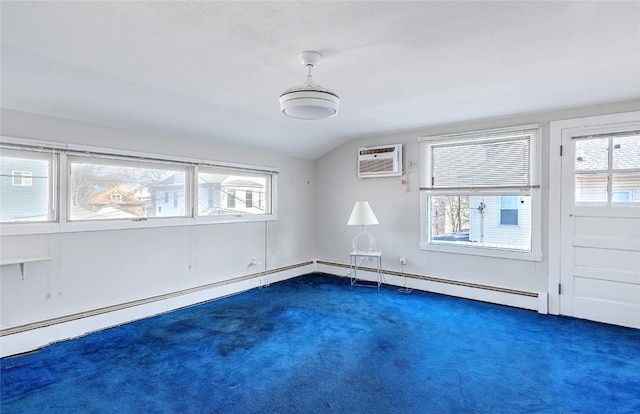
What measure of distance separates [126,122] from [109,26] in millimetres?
1711

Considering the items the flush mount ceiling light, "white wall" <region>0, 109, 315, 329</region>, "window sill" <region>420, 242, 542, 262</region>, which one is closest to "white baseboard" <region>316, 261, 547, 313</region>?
"window sill" <region>420, 242, 542, 262</region>

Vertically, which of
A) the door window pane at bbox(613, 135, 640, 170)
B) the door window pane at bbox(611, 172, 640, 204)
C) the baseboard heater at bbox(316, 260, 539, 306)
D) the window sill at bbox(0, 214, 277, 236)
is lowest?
the baseboard heater at bbox(316, 260, 539, 306)

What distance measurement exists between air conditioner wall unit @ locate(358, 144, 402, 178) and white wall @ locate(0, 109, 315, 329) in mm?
1181

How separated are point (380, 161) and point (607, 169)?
2.58m

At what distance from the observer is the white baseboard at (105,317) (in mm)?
2840

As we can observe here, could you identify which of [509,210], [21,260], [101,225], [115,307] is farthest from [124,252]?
[509,210]

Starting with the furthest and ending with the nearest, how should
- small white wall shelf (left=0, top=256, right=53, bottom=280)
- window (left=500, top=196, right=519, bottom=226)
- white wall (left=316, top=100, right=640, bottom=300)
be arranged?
window (left=500, top=196, right=519, bottom=226)
white wall (left=316, top=100, right=640, bottom=300)
small white wall shelf (left=0, top=256, right=53, bottom=280)

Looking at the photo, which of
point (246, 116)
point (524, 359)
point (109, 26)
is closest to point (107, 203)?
point (246, 116)

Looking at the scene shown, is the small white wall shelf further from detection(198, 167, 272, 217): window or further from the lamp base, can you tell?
the lamp base

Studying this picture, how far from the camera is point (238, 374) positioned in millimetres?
2486

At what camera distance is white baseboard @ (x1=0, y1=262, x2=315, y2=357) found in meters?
2.84

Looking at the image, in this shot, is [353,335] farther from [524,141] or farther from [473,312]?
[524,141]

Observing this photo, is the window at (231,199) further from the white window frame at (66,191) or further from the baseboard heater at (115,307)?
Answer: the baseboard heater at (115,307)

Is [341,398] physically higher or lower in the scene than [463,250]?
lower
